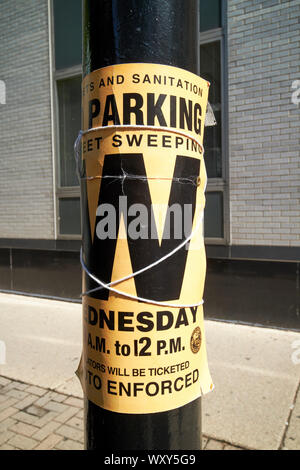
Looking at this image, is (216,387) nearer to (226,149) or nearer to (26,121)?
(226,149)

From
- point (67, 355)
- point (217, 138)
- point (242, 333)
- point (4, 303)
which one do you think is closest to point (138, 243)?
point (67, 355)

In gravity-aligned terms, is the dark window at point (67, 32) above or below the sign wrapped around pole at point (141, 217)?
above

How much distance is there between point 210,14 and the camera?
5512 millimetres

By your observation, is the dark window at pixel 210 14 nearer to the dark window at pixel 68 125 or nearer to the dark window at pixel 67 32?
the dark window at pixel 67 32

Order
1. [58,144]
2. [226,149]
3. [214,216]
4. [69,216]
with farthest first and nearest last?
[58,144], [69,216], [214,216], [226,149]

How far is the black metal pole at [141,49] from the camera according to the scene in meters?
1.26

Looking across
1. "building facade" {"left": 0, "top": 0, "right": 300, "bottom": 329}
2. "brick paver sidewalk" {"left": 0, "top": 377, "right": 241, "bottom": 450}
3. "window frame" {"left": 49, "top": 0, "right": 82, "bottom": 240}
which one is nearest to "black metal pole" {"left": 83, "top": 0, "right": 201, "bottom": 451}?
"brick paver sidewalk" {"left": 0, "top": 377, "right": 241, "bottom": 450}

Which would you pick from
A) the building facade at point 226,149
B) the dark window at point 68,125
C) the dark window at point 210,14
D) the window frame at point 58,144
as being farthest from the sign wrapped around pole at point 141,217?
the dark window at point 68,125

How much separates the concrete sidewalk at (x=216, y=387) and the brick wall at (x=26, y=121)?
8.58 feet

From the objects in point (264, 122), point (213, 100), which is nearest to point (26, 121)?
point (213, 100)

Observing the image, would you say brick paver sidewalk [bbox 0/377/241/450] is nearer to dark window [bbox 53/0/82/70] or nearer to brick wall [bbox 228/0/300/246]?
brick wall [bbox 228/0/300/246]

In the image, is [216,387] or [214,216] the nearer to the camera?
[216,387]

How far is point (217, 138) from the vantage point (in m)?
5.66

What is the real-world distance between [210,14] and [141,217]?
215 inches
